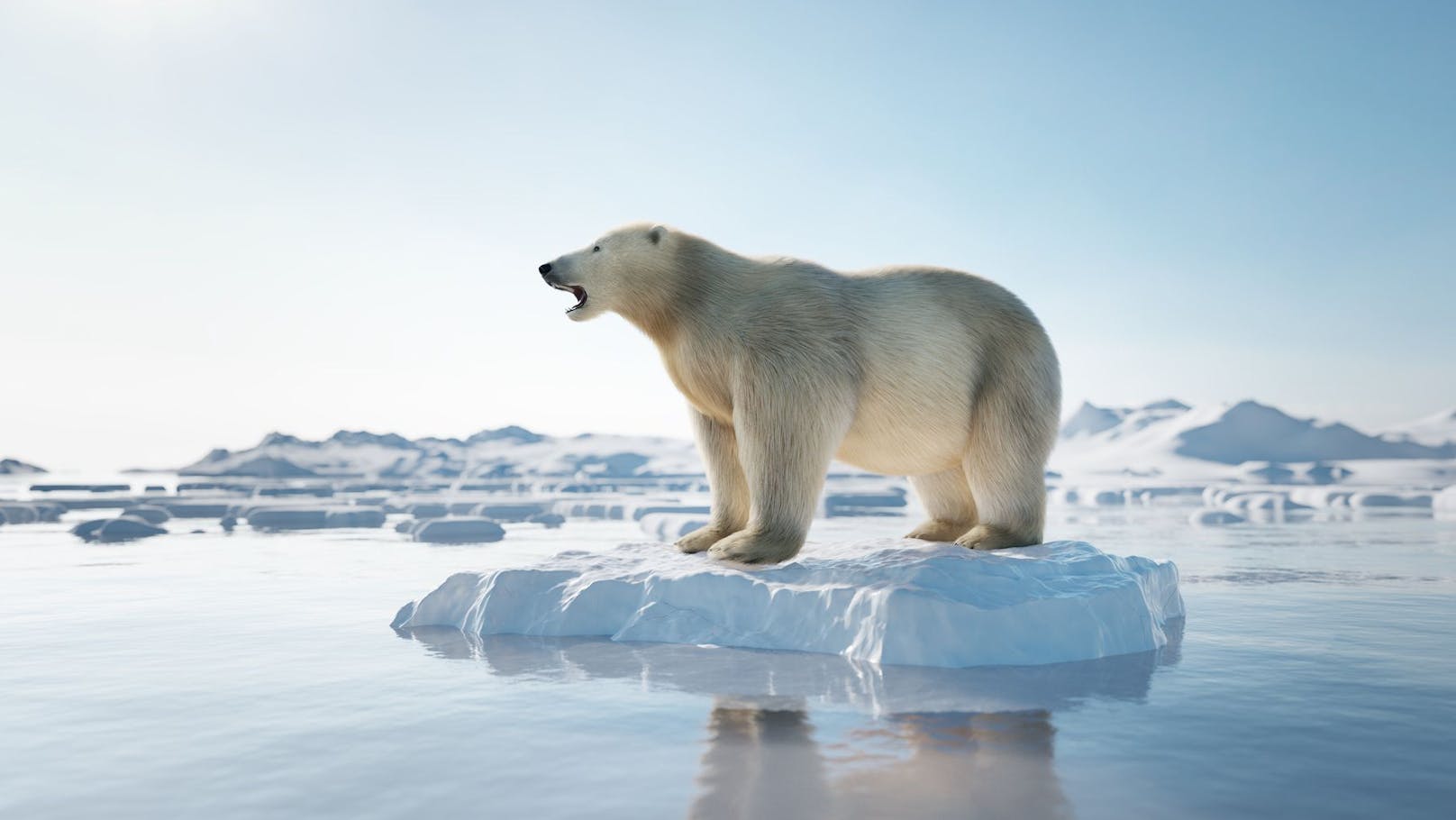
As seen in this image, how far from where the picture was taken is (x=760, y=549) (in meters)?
5.57

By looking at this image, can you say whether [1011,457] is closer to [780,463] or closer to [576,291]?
[780,463]

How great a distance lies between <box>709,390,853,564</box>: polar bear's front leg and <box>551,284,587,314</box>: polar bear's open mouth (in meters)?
1.26

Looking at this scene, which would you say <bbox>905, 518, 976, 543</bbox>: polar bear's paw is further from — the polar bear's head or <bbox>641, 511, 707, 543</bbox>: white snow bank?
<bbox>641, 511, 707, 543</bbox>: white snow bank

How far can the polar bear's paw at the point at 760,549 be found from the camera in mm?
5570

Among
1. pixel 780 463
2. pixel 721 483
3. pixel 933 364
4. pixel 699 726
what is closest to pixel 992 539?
pixel 933 364

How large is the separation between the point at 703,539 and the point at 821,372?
1504mm

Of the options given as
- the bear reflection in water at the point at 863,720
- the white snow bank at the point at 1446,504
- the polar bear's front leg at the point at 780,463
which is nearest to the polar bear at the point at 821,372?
the polar bear's front leg at the point at 780,463

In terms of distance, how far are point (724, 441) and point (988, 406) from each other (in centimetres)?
179

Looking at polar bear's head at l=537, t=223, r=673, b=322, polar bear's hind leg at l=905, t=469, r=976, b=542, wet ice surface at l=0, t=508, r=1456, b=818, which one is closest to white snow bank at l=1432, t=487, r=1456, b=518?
wet ice surface at l=0, t=508, r=1456, b=818

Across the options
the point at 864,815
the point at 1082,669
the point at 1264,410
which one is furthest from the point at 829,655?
the point at 1264,410

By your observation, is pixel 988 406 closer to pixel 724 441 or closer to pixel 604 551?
pixel 724 441

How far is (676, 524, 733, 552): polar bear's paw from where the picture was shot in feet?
20.6

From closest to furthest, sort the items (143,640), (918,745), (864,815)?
1. (864,815)
2. (918,745)
3. (143,640)

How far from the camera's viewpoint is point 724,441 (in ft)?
20.8
